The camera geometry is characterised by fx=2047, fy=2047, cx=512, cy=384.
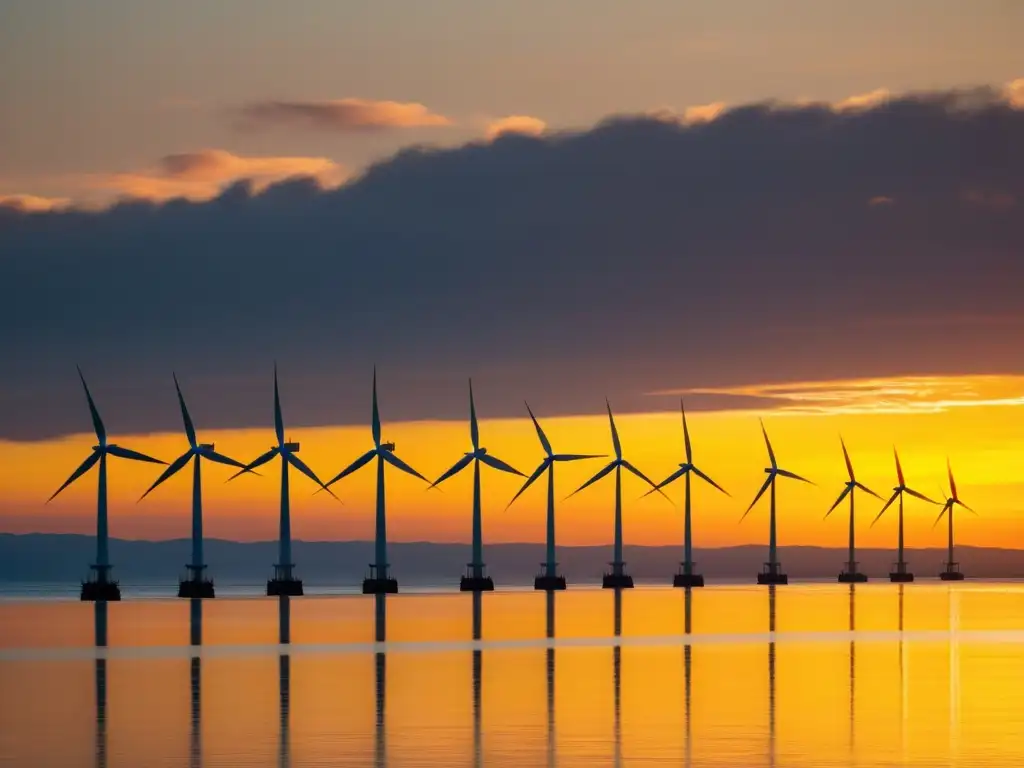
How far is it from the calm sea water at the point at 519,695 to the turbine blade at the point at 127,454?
141ft

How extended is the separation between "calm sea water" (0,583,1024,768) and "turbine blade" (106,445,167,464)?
4300cm

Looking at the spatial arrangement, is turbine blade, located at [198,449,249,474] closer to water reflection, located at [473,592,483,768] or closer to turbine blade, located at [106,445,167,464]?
turbine blade, located at [106,445,167,464]

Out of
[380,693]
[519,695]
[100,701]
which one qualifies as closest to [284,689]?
[380,693]

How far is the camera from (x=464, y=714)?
60.1 meters

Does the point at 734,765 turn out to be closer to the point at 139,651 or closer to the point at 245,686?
the point at 245,686

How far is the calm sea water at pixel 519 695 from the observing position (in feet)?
164

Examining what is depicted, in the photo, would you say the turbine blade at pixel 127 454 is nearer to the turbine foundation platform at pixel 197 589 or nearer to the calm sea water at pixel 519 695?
the turbine foundation platform at pixel 197 589

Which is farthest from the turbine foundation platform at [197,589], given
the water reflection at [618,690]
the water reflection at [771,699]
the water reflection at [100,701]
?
the water reflection at [771,699]

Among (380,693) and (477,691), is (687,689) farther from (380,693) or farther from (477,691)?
(380,693)

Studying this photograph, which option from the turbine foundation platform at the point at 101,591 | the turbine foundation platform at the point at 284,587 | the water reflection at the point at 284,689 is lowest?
the turbine foundation platform at the point at 284,587

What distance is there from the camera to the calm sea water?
5000cm

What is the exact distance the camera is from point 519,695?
219 ft

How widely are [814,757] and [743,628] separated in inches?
2959

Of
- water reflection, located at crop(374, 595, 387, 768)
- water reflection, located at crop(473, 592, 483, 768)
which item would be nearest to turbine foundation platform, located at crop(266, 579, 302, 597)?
water reflection, located at crop(374, 595, 387, 768)
